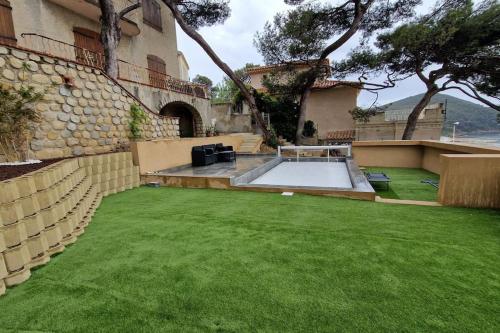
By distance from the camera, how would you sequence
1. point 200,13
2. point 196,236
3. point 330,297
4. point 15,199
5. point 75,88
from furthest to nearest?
point 200,13, point 75,88, point 196,236, point 15,199, point 330,297

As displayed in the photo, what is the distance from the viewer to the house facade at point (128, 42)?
295 inches

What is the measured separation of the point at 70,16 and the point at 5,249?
11.0 metres

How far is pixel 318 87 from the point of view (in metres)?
16.4

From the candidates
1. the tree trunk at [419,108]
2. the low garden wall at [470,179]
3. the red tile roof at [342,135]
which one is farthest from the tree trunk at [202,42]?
the low garden wall at [470,179]

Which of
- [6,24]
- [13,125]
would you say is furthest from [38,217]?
[6,24]

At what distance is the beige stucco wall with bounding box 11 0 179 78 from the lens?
7.59 m

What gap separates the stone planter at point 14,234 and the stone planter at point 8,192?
0.71ft

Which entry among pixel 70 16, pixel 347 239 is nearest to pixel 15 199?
pixel 347 239

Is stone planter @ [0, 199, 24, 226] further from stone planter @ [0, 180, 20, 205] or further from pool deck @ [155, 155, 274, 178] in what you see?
pool deck @ [155, 155, 274, 178]

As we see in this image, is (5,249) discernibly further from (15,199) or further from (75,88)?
(75,88)

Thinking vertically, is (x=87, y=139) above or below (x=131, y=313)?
above

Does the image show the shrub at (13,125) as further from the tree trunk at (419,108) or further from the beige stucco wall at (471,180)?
the tree trunk at (419,108)

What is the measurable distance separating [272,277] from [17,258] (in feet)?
7.05

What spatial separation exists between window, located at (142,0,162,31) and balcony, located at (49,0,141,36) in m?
1.09
